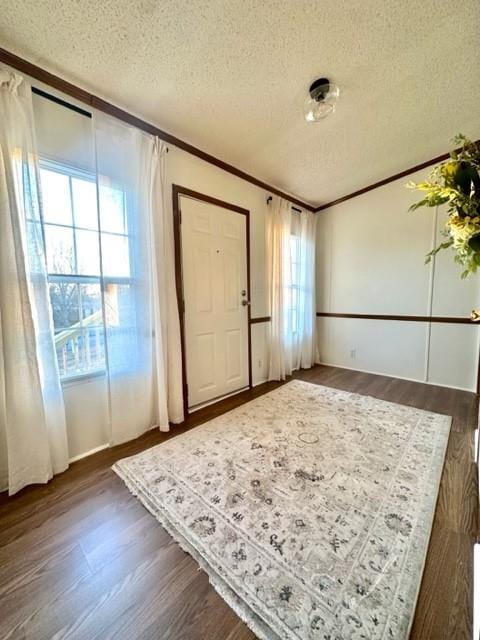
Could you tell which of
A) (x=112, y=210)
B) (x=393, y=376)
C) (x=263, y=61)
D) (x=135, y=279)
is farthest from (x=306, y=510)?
(x=393, y=376)

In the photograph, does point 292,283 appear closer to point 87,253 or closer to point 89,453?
point 87,253

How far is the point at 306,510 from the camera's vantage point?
1.36m

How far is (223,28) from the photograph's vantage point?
148 centimetres

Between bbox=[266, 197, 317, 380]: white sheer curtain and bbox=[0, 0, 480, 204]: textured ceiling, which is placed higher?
bbox=[0, 0, 480, 204]: textured ceiling

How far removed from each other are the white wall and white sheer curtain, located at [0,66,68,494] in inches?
141

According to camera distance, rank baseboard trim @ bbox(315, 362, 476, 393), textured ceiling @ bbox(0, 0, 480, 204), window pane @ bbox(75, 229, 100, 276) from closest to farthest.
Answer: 1. textured ceiling @ bbox(0, 0, 480, 204)
2. window pane @ bbox(75, 229, 100, 276)
3. baseboard trim @ bbox(315, 362, 476, 393)

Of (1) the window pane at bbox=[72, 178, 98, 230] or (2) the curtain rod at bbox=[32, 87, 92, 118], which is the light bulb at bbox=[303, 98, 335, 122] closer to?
(2) the curtain rod at bbox=[32, 87, 92, 118]

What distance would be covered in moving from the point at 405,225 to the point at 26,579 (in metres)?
4.34

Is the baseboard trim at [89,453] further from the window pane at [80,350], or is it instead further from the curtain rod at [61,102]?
the curtain rod at [61,102]

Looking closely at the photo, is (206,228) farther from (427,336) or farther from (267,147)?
(427,336)

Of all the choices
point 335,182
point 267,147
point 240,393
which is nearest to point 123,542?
point 240,393

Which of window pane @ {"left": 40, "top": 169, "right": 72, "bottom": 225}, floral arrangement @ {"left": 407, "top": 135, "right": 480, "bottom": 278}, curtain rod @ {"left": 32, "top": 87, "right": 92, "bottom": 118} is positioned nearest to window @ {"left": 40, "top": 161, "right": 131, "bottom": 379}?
window pane @ {"left": 40, "top": 169, "right": 72, "bottom": 225}

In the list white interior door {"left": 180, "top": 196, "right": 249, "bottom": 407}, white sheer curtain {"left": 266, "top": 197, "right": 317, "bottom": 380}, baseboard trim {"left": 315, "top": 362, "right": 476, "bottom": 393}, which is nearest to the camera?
white interior door {"left": 180, "top": 196, "right": 249, "bottom": 407}

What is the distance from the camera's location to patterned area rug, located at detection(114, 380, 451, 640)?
95 centimetres
